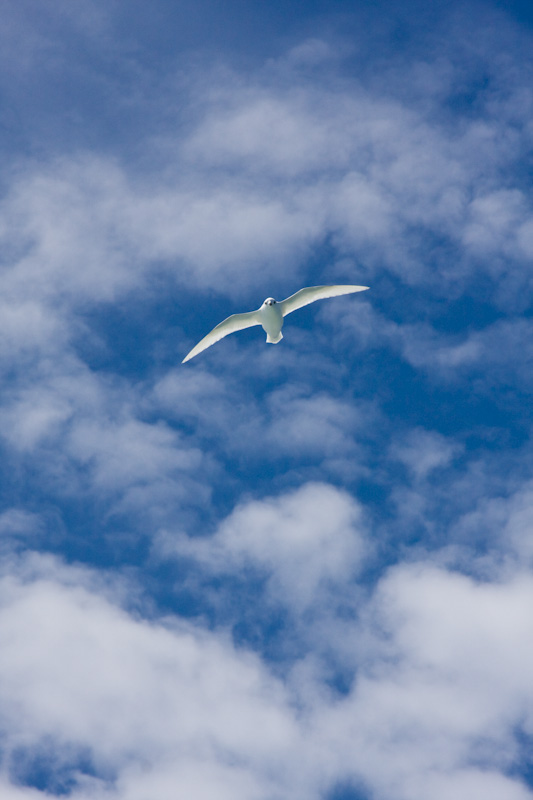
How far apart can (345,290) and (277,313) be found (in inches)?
191

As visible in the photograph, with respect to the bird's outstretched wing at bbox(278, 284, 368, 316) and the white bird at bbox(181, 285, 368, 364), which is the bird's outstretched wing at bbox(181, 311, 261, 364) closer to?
the white bird at bbox(181, 285, 368, 364)

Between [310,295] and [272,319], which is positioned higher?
[310,295]

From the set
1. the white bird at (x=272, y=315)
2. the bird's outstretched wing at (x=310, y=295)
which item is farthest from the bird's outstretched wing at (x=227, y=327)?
the bird's outstretched wing at (x=310, y=295)

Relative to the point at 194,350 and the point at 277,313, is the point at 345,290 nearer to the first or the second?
the point at 277,313

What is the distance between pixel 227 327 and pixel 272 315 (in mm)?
3519

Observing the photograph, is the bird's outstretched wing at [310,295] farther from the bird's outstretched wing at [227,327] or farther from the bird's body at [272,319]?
the bird's outstretched wing at [227,327]

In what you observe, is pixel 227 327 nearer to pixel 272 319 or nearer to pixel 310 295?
pixel 272 319

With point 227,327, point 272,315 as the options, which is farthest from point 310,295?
point 227,327

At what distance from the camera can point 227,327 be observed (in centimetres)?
4147

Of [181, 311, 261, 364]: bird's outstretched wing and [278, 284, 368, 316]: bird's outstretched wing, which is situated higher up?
[278, 284, 368, 316]: bird's outstretched wing

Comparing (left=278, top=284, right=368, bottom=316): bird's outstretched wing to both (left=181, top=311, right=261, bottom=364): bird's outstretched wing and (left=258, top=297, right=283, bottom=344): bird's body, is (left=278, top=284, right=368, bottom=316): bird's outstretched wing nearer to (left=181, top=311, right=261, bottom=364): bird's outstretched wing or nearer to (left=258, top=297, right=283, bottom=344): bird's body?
(left=258, top=297, right=283, bottom=344): bird's body

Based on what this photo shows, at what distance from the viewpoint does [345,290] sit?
40.2 meters

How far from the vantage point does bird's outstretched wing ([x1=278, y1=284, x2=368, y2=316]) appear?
→ 39938 millimetres

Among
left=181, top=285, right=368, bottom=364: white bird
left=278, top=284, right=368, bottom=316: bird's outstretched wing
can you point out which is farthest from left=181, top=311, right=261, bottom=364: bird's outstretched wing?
left=278, top=284, right=368, bottom=316: bird's outstretched wing
